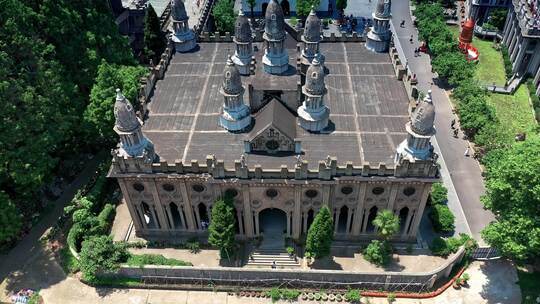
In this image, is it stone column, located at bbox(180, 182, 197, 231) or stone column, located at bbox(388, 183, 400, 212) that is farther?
stone column, located at bbox(180, 182, 197, 231)

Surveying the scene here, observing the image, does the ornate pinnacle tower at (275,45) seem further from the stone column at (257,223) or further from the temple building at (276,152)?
the stone column at (257,223)

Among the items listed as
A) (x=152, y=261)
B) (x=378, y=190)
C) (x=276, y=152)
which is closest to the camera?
(x=378, y=190)

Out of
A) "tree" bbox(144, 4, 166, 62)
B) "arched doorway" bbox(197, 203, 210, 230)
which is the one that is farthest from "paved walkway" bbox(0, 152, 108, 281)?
"tree" bbox(144, 4, 166, 62)

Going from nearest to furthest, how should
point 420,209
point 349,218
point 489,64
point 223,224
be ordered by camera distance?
1. point 223,224
2. point 420,209
3. point 349,218
4. point 489,64

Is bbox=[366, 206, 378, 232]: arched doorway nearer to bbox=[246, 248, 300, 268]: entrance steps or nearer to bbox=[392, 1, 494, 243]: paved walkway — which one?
bbox=[246, 248, 300, 268]: entrance steps

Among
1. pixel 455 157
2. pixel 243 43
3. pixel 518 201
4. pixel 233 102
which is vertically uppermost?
pixel 243 43

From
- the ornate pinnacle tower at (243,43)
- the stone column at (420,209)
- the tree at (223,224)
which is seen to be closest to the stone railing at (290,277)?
the tree at (223,224)

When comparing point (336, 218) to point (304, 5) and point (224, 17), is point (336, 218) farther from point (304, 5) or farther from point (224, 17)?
point (304, 5)

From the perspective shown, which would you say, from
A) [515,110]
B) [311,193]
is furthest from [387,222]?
[515,110]
